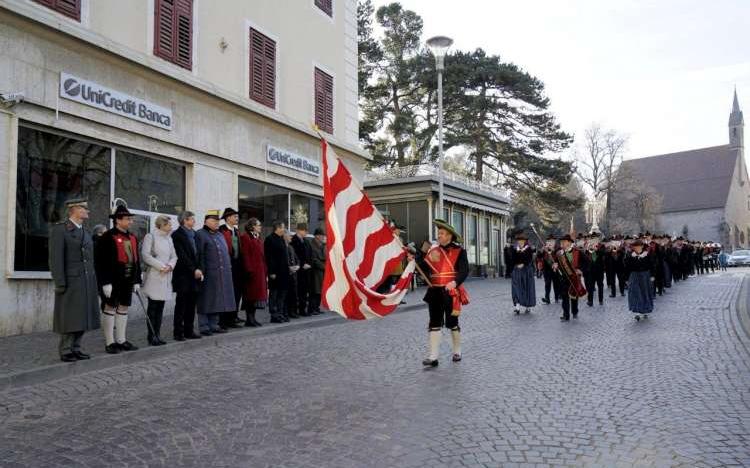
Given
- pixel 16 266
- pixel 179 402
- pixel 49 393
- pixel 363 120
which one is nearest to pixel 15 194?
pixel 16 266

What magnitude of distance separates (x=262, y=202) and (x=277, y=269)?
482cm

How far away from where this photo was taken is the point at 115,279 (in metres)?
8.27

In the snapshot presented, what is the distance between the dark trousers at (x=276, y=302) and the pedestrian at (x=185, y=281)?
91.6 inches

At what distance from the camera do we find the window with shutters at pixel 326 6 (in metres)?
19.0

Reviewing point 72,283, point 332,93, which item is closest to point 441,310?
point 72,283

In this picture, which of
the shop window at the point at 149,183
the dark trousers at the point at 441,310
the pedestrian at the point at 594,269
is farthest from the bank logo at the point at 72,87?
the pedestrian at the point at 594,269

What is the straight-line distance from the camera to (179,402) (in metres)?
5.94

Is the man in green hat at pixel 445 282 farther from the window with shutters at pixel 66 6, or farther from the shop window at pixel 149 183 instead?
the window with shutters at pixel 66 6

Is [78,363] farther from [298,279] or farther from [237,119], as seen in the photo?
[237,119]

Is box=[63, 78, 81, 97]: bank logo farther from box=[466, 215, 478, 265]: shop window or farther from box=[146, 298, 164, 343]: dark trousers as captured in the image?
box=[466, 215, 478, 265]: shop window

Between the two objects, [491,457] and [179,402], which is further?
[179,402]

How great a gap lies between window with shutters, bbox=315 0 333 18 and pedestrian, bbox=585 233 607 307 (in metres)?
10.7

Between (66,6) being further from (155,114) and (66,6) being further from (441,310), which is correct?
(441,310)

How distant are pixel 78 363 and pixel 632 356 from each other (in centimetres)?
704
